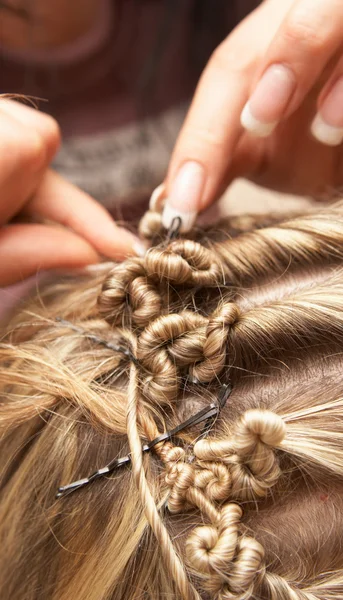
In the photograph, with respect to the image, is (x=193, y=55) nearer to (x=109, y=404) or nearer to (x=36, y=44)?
(x=36, y=44)

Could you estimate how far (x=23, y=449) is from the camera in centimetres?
69

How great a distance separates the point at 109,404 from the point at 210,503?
0.17m

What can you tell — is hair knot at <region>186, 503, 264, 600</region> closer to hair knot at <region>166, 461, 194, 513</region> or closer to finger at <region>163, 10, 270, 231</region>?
hair knot at <region>166, 461, 194, 513</region>

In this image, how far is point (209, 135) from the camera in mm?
840

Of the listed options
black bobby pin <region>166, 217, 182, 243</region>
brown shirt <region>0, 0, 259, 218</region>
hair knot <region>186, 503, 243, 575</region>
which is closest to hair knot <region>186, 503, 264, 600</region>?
hair knot <region>186, 503, 243, 575</region>

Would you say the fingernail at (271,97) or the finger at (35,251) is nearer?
the fingernail at (271,97)

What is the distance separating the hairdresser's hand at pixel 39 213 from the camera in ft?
2.62

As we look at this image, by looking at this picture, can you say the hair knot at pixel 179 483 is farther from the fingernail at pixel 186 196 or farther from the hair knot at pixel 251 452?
the fingernail at pixel 186 196

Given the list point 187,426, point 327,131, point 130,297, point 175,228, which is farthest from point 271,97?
point 187,426

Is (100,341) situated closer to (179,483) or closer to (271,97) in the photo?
(179,483)

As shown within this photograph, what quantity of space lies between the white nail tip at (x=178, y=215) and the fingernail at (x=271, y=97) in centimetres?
17

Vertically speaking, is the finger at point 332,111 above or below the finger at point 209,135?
above

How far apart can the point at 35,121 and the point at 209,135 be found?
29 cm


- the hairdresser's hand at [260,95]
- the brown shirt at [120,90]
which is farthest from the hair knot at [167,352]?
the brown shirt at [120,90]
